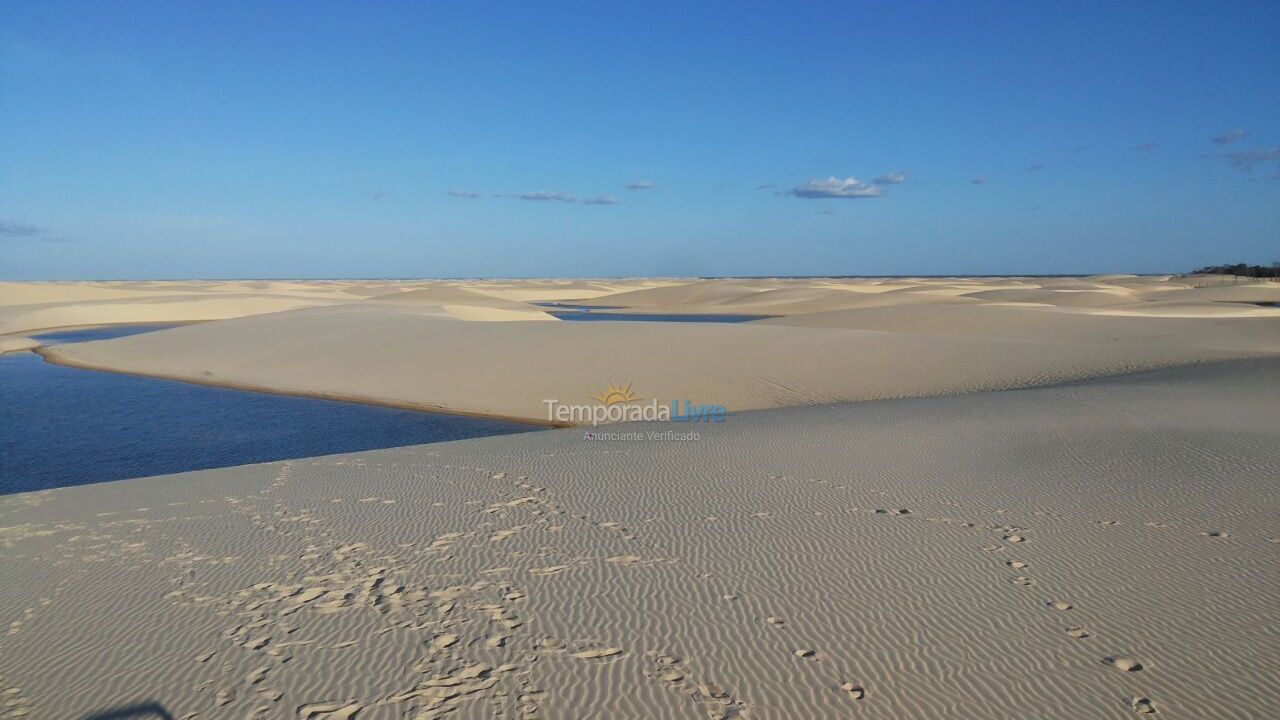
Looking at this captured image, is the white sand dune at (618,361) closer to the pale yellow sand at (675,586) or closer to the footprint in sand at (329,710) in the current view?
the pale yellow sand at (675,586)

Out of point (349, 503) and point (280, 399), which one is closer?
point (349, 503)

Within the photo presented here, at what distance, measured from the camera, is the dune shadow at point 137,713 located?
3.60 meters

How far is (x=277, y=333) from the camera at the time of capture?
2483 cm

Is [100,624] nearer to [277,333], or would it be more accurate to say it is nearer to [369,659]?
[369,659]

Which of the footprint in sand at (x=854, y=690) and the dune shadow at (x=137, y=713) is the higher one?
the footprint in sand at (x=854, y=690)

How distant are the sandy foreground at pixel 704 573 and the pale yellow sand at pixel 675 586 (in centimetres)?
2

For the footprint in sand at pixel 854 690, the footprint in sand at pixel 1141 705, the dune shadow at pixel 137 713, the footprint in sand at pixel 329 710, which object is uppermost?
the footprint in sand at pixel 1141 705

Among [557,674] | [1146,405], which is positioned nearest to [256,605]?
[557,674]

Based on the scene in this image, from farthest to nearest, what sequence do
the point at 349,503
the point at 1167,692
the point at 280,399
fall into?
the point at 280,399
the point at 349,503
the point at 1167,692

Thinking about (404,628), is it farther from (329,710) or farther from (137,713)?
(137,713)

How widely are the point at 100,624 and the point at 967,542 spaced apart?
636 cm

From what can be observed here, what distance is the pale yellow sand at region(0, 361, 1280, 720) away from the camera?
3783 millimetres

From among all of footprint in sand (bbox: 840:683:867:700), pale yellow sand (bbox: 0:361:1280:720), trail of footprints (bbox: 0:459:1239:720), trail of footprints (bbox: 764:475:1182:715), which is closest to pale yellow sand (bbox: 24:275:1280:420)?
pale yellow sand (bbox: 0:361:1280:720)

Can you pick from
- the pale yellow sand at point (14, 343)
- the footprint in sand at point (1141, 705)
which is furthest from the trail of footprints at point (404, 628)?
the pale yellow sand at point (14, 343)
